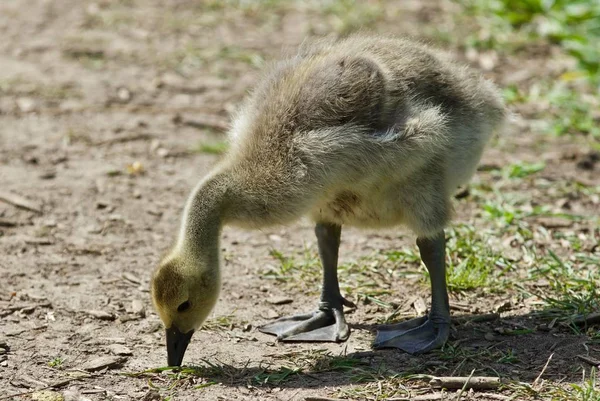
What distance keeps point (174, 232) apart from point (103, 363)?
0.96m

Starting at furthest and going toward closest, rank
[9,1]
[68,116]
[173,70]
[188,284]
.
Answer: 1. [9,1]
2. [173,70]
3. [68,116]
4. [188,284]

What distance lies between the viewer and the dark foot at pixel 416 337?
15.4 feet

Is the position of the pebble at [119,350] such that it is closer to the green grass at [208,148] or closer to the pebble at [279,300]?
the pebble at [279,300]

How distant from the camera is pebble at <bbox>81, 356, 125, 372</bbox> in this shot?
14.8ft

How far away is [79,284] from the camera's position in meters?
5.47

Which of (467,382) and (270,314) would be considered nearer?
(467,382)

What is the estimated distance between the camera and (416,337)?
4.77 m

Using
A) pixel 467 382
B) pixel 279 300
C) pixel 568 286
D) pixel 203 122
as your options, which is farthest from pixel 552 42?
pixel 467 382

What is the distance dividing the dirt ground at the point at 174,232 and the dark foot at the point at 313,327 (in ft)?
0.24

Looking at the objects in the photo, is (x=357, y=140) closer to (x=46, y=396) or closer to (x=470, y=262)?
(x=470, y=262)

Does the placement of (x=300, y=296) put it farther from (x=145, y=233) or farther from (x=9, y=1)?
(x=9, y=1)

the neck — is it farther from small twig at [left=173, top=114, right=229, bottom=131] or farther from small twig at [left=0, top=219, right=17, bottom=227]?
small twig at [left=173, top=114, right=229, bottom=131]

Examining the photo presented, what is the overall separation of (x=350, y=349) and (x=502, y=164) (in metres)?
2.99

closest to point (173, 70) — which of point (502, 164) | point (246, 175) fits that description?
point (502, 164)
